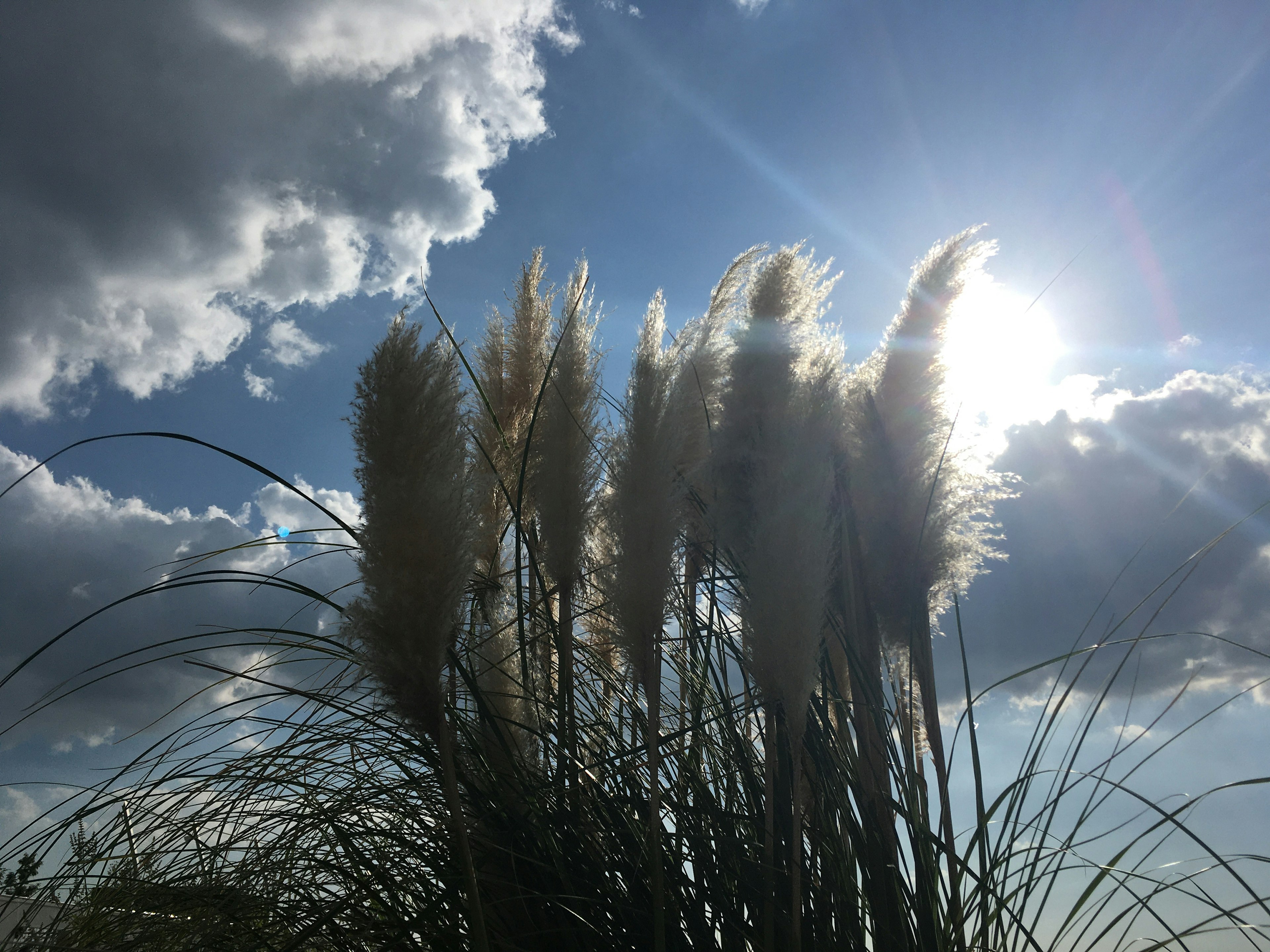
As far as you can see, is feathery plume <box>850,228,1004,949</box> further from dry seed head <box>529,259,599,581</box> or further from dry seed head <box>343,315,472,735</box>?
dry seed head <box>343,315,472,735</box>

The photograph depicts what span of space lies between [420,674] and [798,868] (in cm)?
95

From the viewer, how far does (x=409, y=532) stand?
5.04ft

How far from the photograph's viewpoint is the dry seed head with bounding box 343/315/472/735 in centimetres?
151

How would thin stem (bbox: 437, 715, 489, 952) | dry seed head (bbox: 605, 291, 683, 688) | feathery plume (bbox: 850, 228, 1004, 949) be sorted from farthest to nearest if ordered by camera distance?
feathery plume (bbox: 850, 228, 1004, 949), dry seed head (bbox: 605, 291, 683, 688), thin stem (bbox: 437, 715, 489, 952)

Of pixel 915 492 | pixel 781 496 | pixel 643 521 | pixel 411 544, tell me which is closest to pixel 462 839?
pixel 411 544

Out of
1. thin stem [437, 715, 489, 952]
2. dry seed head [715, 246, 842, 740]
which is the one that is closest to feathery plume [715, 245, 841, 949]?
dry seed head [715, 246, 842, 740]

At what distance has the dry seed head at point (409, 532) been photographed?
151 centimetres

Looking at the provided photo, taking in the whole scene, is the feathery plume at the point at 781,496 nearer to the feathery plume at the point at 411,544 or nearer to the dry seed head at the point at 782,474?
the dry seed head at the point at 782,474

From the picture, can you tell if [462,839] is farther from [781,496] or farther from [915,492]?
[915,492]

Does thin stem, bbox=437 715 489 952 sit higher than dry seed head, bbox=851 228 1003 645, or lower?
lower

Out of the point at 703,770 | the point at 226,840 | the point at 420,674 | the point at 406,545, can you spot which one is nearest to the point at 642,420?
the point at 406,545

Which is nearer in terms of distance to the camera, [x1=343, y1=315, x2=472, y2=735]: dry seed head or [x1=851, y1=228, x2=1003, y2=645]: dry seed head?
[x1=343, y1=315, x2=472, y2=735]: dry seed head

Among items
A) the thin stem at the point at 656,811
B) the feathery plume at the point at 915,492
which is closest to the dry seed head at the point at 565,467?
the thin stem at the point at 656,811

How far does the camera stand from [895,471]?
232cm
